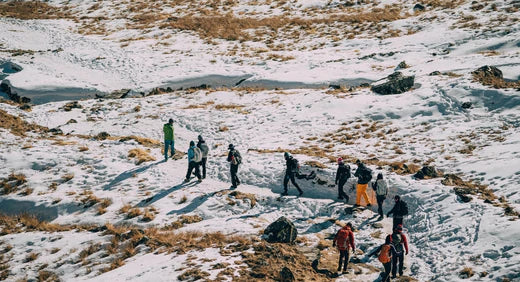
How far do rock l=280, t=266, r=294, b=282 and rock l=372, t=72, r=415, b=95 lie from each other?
20.3 m

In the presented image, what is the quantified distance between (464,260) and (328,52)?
2956 cm

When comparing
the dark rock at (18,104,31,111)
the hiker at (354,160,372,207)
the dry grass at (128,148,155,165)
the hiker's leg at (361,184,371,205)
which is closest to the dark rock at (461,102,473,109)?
the hiker at (354,160,372,207)

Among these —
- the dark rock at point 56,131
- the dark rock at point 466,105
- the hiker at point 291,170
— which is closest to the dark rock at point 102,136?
the dark rock at point 56,131

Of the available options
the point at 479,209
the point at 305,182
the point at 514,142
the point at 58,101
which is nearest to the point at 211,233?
the point at 305,182

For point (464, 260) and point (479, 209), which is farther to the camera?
point (479, 209)

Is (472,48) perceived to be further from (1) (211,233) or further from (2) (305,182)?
(1) (211,233)

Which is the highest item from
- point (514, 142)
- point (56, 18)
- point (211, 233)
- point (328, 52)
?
point (56, 18)

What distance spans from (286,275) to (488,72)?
23.1 m

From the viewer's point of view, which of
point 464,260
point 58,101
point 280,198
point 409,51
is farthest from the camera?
point 409,51

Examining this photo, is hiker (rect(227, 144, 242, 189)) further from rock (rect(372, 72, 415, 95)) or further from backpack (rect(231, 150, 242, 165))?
rock (rect(372, 72, 415, 95))

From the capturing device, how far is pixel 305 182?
2256 centimetres

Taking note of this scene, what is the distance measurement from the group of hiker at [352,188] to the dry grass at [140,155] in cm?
106

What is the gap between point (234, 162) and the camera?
21.8 m

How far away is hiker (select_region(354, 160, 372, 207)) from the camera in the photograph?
20062 mm
